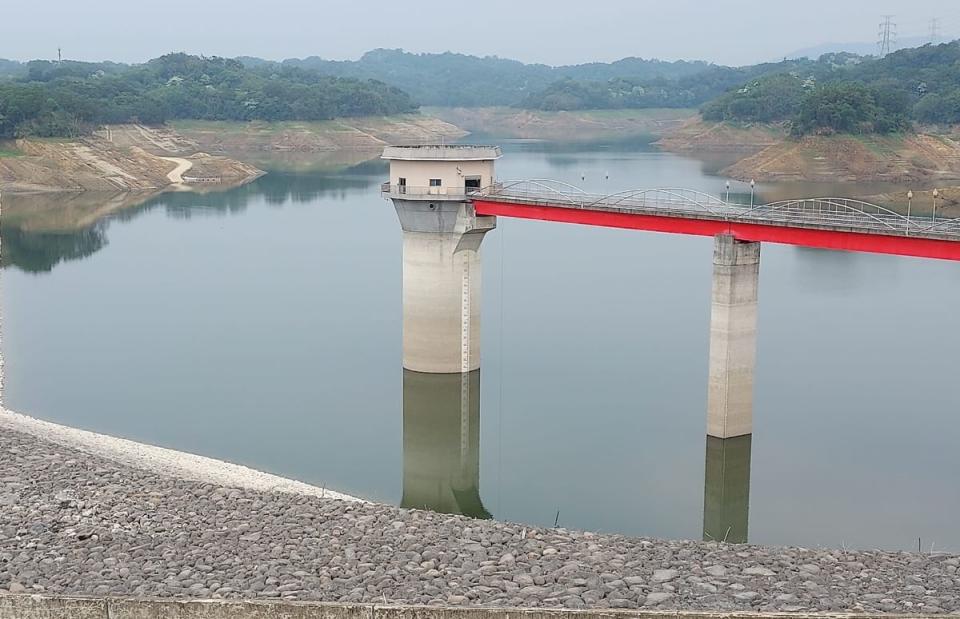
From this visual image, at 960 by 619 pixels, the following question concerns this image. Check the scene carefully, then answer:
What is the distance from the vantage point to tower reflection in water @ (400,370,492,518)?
2962 cm

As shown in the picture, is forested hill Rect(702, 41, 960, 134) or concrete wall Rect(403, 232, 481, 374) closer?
concrete wall Rect(403, 232, 481, 374)

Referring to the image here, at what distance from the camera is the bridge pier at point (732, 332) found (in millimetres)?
29875

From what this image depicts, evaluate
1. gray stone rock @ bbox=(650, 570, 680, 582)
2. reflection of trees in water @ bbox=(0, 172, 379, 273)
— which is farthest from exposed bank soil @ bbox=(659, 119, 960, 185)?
gray stone rock @ bbox=(650, 570, 680, 582)

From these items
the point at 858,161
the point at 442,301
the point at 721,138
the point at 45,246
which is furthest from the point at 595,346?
the point at 721,138

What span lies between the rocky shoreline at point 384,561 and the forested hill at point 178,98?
275ft

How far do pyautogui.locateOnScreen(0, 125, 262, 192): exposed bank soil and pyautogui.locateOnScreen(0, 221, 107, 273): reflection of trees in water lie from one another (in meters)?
21.1

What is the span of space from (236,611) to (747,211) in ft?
64.7

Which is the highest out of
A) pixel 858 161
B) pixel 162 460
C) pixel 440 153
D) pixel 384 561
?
pixel 440 153

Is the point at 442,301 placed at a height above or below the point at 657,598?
above

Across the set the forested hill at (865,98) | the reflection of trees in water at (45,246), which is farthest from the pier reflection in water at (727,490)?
the forested hill at (865,98)

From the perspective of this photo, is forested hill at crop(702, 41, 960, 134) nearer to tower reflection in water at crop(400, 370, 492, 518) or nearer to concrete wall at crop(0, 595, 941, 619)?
tower reflection in water at crop(400, 370, 492, 518)

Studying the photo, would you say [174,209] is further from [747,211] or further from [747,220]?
[747,220]

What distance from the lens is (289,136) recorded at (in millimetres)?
141875

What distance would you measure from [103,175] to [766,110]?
246 feet
